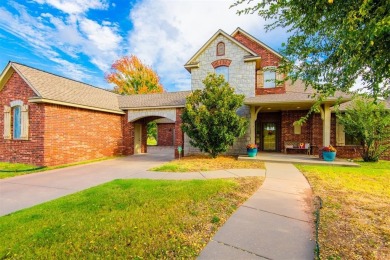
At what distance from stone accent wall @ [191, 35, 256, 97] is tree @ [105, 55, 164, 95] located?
20.6 meters

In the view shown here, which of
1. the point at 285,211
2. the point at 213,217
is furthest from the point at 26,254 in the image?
the point at 285,211

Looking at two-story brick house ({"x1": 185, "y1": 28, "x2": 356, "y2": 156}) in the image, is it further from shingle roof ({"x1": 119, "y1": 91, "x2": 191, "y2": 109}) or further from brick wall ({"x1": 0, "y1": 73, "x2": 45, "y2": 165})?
brick wall ({"x1": 0, "y1": 73, "x2": 45, "y2": 165})

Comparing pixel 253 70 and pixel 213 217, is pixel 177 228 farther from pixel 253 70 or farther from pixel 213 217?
pixel 253 70

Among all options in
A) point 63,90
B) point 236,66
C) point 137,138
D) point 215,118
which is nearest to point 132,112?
point 137,138

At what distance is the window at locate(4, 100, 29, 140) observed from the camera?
10.3m

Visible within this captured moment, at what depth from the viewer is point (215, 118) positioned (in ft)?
35.7

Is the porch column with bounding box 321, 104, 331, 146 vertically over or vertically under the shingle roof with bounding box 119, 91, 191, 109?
under

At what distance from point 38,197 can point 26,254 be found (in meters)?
3.36

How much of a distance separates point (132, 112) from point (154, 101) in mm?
1927

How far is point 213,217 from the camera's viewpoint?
12.5 ft

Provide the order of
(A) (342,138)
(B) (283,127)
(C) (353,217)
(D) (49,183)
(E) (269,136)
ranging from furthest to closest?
(E) (269,136) → (B) (283,127) → (A) (342,138) → (D) (49,183) → (C) (353,217)

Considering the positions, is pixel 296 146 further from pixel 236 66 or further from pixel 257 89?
pixel 236 66

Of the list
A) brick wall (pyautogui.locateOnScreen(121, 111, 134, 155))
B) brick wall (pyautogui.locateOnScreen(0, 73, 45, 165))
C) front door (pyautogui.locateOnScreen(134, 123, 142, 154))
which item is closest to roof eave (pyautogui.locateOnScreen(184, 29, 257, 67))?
brick wall (pyautogui.locateOnScreen(121, 111, 134, 155))

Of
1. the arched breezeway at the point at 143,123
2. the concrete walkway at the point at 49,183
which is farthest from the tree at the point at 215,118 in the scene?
the concrete walkway at the point at 49,183
